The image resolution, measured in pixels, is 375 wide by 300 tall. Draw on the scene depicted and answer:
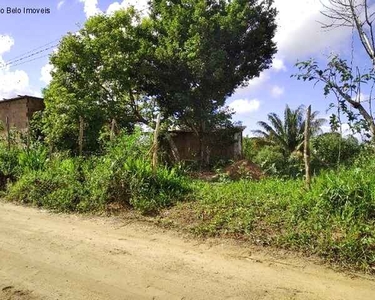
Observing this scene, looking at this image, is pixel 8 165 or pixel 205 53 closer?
pixel 8 165

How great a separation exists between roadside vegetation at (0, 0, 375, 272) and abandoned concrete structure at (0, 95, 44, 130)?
38.8 inches

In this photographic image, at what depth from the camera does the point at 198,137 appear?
18141 millimetres

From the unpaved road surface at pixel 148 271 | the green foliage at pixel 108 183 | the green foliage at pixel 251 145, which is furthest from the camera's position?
the green foliage at pixel 251 145

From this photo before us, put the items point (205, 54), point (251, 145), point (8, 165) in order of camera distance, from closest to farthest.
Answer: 1. point (8, 165)
2. point (205, 54)
3. point (251, 145)

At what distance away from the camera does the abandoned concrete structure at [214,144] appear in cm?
1806

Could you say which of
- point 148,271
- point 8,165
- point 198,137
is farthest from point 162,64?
point 148,271

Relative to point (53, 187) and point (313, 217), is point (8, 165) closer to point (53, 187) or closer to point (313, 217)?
point (53, 187)

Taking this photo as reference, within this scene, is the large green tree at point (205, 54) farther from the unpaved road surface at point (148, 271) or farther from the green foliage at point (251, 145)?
the unpaved road surface at point (148, 271)

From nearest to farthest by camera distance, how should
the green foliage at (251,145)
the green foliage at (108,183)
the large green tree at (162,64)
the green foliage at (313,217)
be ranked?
1. the green foliage at (313,217)
2. the green foliage at (108,183)
3. the large green tree at (162,64)
4. the green foliage at (251,145)

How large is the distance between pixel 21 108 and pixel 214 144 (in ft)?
31.5

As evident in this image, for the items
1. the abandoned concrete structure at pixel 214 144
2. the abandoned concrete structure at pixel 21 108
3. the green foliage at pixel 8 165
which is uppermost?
the abandoned concrete structure at pixel 21 108

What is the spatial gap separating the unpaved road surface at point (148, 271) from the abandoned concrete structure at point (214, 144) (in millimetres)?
12457

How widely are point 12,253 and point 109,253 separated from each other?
1258mm

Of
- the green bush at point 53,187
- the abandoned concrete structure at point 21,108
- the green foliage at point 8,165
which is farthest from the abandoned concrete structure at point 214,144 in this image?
the green bush at point 53,187
